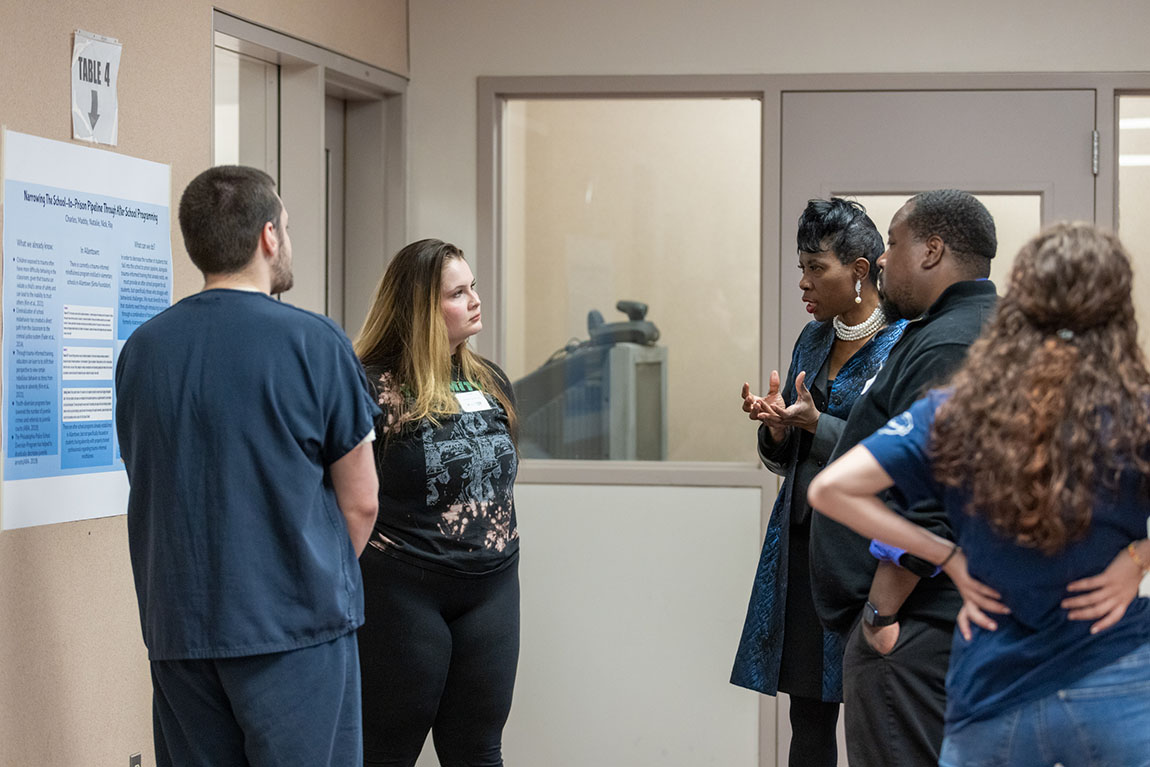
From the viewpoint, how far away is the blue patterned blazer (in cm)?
250

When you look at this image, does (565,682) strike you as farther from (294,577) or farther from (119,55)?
(119,55)

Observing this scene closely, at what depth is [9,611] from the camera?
7.17 feet

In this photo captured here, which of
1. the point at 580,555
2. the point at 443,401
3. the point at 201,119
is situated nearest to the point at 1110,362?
the point at 443,401

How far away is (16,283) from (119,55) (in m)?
0.57

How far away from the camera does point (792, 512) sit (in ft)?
→ 8.38

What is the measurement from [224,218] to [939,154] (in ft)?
7.65

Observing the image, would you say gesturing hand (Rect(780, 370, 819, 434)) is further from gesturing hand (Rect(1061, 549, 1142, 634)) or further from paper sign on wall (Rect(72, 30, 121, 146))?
paper sign on wall (Rect(72, 30, 121, 146))

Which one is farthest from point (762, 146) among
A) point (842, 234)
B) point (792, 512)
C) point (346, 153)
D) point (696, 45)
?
point (792, 512)

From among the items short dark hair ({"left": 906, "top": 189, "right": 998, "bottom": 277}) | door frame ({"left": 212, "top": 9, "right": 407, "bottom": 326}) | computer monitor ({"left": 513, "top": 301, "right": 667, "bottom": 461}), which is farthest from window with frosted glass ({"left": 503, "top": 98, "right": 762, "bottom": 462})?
short dark hair ({"left": 906, "top": 189, "right": 998, "bottom": 277})

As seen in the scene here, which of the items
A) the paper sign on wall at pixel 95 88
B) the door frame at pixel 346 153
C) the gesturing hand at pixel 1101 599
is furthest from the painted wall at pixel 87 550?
the gesturing hand at pixel 1101 599

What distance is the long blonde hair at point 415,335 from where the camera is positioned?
2.54 m

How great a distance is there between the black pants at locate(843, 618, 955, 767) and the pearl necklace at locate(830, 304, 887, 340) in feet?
2.57

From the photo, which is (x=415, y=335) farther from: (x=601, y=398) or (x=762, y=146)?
(x=762, y=146)

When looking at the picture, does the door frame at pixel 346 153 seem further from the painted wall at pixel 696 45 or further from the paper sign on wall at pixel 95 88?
the paper sign on wall at pixel 95 88
